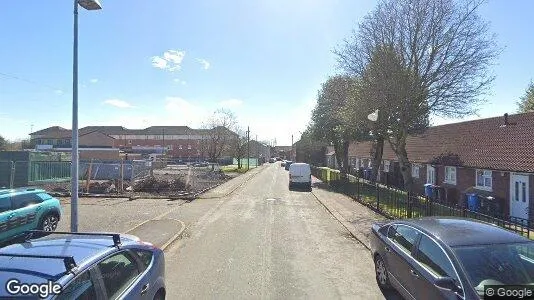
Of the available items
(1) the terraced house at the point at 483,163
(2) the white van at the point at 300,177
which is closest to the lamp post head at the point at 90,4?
(1) the terraced house at the point at 483,163

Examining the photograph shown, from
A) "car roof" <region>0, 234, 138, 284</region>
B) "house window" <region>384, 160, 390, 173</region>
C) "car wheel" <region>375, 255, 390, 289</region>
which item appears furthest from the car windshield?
"house window" <region>384, 160, 390, 173</region>

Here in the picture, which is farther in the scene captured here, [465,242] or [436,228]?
[436,228]

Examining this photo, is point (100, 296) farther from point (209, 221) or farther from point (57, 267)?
point (209, 221)

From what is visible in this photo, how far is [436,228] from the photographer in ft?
20.4

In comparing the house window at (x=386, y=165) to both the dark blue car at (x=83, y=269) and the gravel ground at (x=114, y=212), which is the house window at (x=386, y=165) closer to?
the gravel ground at (x=114, y=212)

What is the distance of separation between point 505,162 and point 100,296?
19610 millimetres

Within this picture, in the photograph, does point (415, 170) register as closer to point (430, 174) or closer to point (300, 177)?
point (430, 174)

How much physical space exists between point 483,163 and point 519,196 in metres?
3.11

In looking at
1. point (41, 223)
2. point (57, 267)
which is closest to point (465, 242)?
point (57, 267)

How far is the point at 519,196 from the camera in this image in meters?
17.8

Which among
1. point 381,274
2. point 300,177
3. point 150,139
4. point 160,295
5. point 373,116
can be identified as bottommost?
point 381,274

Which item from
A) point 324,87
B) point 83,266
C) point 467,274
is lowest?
point 467,274

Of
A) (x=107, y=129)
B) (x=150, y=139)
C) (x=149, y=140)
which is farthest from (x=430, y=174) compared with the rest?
(x=107, y=129)

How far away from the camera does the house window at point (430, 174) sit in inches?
1041
